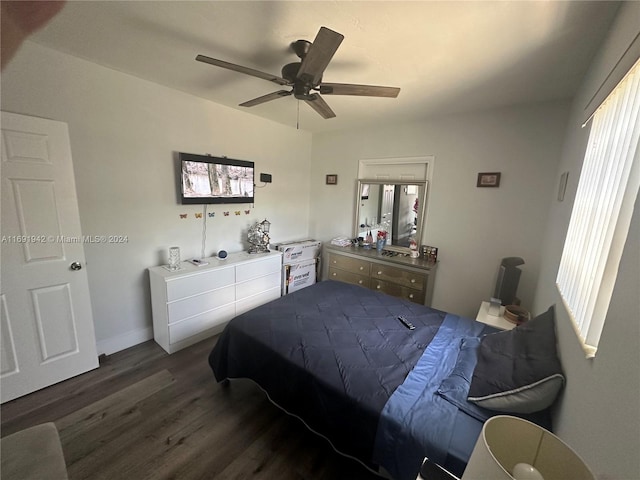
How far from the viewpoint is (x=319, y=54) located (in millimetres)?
1342

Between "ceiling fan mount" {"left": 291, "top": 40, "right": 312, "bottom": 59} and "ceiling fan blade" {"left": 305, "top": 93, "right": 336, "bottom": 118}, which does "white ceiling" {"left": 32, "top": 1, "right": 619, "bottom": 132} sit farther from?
"ceiling fan blade" {"left": 305, "top": 93, "right": 336, "bottom": 118}

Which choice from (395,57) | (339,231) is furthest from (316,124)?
(395,57)

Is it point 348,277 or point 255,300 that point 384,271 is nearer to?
point 348,277

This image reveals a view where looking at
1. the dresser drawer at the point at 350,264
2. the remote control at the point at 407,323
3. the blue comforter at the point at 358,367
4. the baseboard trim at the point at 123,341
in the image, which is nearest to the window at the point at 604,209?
the blue comforter at the point at 358,367

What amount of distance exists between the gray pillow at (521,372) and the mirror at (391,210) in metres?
1.90

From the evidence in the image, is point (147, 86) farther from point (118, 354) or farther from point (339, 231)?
point (339, 231)

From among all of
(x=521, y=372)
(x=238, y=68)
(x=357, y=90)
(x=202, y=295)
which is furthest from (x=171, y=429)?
(x=357, y=90)

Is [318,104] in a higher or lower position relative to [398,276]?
higher

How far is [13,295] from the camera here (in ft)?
5.67

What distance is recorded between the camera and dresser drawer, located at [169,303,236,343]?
7.85 feet

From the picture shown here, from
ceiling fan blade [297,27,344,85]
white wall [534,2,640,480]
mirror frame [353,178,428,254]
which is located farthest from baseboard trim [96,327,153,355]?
white wall [534,2,640,480]

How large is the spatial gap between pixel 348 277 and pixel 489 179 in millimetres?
2022

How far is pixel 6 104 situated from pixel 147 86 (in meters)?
0.94

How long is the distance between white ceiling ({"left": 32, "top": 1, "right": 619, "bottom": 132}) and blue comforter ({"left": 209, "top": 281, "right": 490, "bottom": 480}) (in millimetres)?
1907
